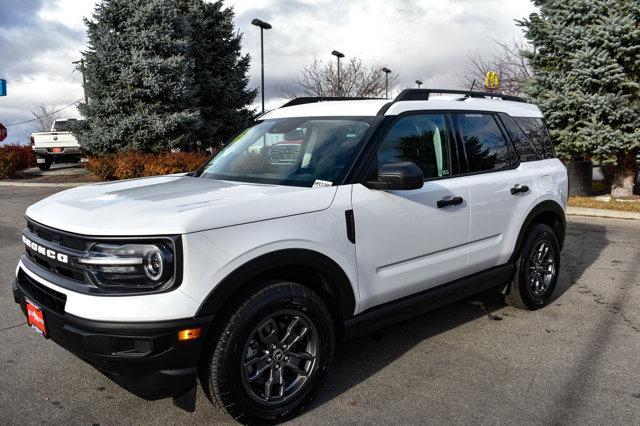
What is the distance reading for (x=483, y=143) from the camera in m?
4.18

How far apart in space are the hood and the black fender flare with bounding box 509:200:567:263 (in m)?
2.11

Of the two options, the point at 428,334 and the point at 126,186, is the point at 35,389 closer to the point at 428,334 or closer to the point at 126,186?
the point at 126,186

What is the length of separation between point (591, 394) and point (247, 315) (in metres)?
2.14

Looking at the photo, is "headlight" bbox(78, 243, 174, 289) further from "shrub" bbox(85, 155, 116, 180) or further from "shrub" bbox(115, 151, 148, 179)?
"shrub" bbox(85, 155, 116, 180)

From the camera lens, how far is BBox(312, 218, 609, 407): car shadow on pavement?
136 inches

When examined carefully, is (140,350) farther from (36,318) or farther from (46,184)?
(46,184)

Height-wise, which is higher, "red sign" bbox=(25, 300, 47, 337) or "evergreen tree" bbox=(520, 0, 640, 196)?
"evergreen tree" bbox=(520, 0, 640, 196)

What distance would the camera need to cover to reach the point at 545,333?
420 cm

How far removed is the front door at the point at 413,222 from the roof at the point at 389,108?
0.08 metres

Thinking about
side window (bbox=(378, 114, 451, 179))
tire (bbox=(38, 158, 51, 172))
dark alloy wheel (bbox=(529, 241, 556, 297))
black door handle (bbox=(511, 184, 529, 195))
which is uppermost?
side window (bbox=(378, 114, 451, 179))

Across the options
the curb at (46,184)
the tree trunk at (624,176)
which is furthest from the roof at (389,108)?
the curb at (46,184)

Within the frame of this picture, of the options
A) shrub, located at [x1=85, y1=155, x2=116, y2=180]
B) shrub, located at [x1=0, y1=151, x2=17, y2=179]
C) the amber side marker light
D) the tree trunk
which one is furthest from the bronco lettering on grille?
shrub, located at [x1=0, y1=151, x2=17, y2=179]

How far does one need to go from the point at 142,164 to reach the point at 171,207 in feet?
43.1

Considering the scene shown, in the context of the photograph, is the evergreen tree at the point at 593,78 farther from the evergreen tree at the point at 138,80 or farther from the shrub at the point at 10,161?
the shrub at the point at 10,161
